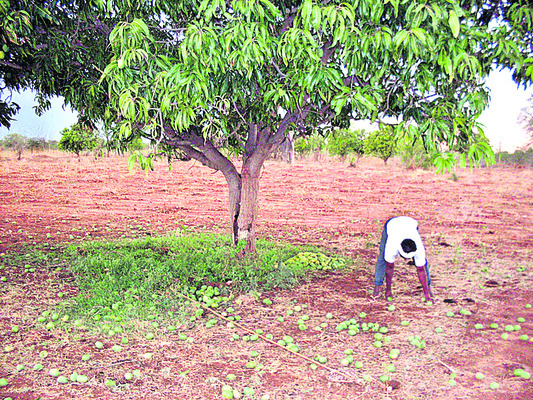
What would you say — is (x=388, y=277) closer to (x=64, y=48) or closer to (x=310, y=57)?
(x=310, y=57)

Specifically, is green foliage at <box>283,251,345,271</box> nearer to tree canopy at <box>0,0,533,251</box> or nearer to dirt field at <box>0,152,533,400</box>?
dirt field at <box>0,152,533,400</box>

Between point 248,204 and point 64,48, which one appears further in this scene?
point 248,204

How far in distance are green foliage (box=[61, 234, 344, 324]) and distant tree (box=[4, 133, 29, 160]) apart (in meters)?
24.7

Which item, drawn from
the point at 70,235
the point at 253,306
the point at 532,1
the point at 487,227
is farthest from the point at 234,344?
the point at 487,227

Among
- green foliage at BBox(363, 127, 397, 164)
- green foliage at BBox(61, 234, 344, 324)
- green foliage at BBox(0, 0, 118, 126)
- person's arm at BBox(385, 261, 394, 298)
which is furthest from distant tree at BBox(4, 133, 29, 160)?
person's arm at BBox(385, 261, 394, 298)

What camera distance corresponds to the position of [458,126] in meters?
4.08

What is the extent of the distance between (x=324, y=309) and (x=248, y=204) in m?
2.13

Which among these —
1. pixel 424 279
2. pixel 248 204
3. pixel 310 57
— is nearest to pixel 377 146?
pixel 248 204

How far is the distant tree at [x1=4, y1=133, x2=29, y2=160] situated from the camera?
28.6m

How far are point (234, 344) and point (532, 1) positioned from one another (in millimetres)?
4239

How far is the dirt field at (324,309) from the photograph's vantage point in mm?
3619

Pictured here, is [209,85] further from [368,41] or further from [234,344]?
[234,344]

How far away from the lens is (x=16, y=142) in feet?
95.1

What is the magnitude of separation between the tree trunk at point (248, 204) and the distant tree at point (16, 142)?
25896mm
